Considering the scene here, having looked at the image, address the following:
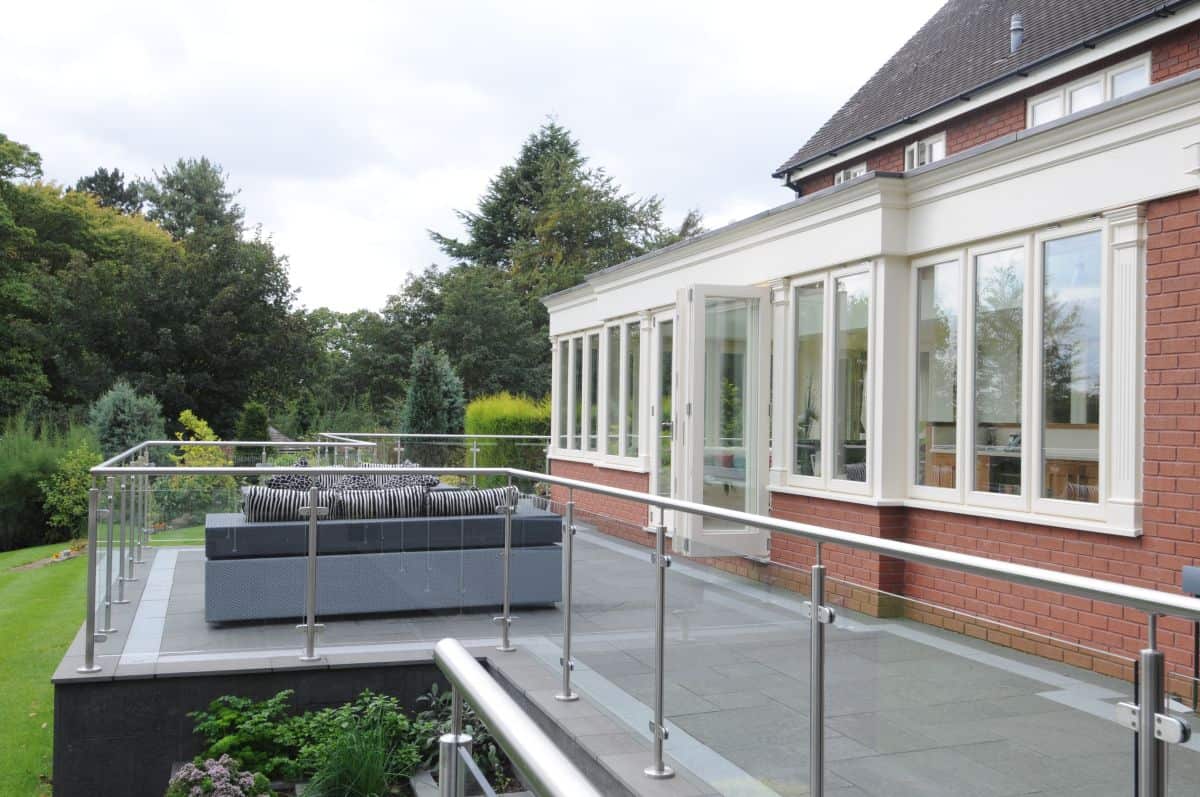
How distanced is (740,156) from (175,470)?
4166cm

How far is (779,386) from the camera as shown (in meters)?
9.84

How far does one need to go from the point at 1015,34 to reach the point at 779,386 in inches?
308

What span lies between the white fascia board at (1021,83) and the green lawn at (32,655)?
12.4m

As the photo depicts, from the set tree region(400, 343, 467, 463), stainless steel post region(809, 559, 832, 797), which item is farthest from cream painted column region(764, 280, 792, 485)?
tree region(400, 343, 467, 463)

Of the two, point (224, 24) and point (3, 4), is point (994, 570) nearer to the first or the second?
point (224, 24)

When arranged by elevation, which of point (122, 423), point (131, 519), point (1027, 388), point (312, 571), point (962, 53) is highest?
point (962, 53)

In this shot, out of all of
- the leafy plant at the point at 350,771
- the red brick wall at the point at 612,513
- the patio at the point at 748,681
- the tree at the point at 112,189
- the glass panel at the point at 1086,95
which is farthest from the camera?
the tree at the point at 112,189

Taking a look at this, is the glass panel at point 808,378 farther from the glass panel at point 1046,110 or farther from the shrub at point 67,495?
the shrub at point 67,495

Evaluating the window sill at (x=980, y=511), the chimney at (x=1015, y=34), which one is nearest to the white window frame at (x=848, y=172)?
the chimney at (x=1015, y=34)

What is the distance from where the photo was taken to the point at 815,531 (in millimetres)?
3385

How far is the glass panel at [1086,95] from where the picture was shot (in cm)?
1256

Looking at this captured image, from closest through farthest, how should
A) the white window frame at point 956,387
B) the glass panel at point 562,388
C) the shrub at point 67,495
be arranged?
1. the white window frame at point 956,387
2. the glass panel at point 562,388
3. the shrub at point 67,495

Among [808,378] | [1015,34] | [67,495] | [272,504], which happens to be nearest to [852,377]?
[808,378]

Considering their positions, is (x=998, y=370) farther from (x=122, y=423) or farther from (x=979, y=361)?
(x=122, y=423)
